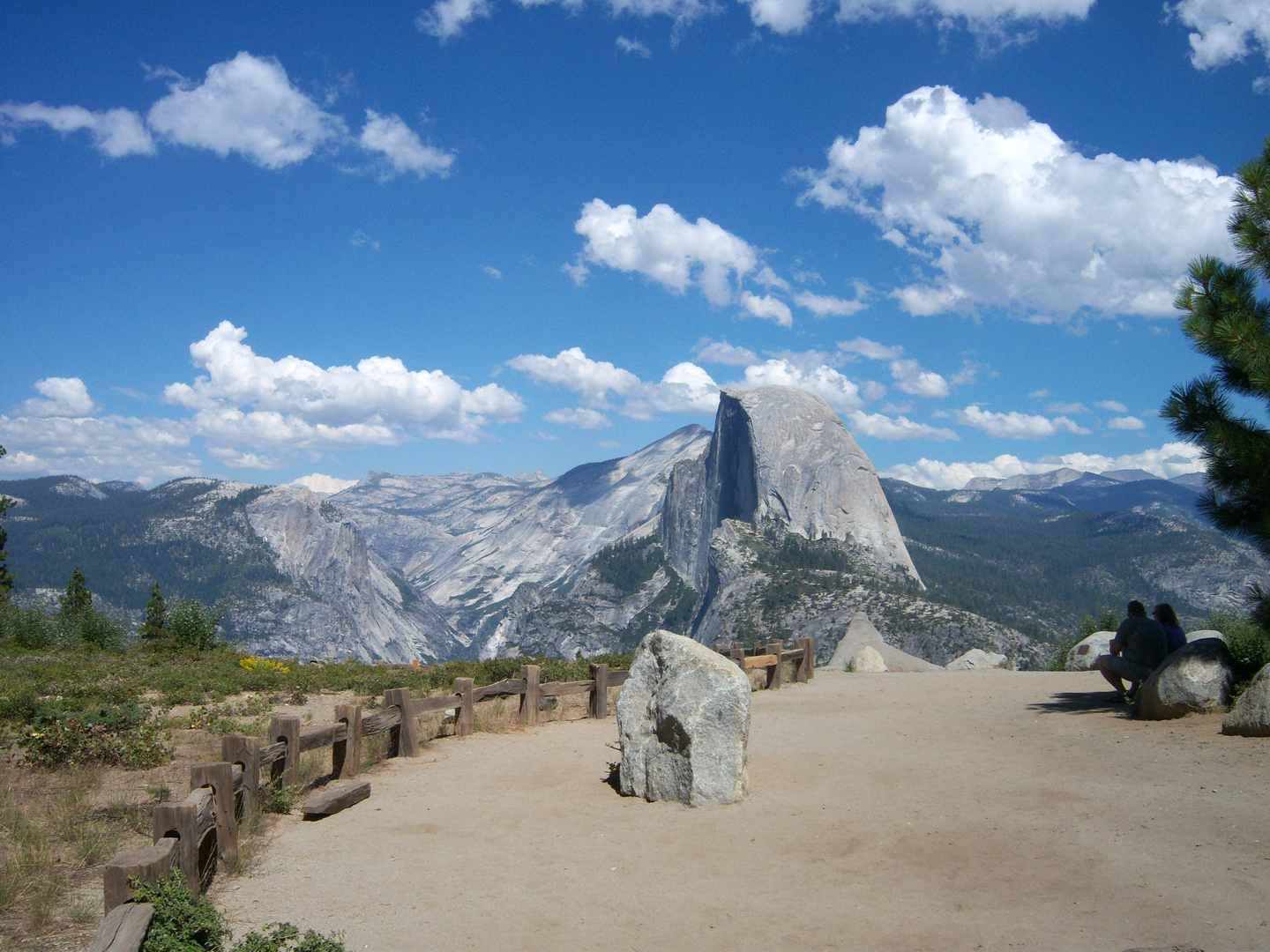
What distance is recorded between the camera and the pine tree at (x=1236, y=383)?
11.5 meters

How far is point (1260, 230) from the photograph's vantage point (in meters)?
12.0

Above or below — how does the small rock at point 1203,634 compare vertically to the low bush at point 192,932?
above

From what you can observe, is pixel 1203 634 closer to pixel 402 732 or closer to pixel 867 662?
pixel 867 662

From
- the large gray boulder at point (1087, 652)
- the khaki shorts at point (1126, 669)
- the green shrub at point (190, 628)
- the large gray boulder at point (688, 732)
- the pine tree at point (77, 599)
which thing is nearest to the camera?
the large gray boulder at point (688, 732)

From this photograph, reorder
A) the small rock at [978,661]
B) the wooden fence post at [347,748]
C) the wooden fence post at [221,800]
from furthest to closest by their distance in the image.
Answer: the small rock at [978,661] < the wooden fence post at [347,748] < the wooden fence post at [221,800]

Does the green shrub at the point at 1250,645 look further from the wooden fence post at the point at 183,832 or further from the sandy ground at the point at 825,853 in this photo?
the wooden fence post at the point at 183,832

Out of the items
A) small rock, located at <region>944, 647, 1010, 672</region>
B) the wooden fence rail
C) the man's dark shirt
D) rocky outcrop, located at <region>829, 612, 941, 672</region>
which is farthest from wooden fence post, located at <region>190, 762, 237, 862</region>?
small rock, located at <region>944, 647, 1010, 672</region>

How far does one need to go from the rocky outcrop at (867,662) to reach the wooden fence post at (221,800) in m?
19.3

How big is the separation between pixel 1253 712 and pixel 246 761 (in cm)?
1096

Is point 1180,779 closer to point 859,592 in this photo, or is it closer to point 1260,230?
point 1260,230

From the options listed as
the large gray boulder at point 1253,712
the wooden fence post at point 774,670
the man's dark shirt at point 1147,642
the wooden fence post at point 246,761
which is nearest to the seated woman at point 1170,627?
the man's dark shirt at point 1147,642

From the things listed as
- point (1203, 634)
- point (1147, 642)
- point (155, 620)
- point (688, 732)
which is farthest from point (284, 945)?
point (1203, 634)

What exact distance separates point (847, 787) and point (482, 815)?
4.09m

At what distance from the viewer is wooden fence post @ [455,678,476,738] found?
1251cm
